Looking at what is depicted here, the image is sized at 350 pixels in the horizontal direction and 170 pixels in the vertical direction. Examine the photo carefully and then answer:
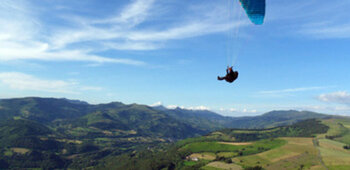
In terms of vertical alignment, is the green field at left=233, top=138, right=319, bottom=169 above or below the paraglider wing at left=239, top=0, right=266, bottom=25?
below

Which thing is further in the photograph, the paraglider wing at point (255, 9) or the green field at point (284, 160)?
the green field at point (284, 160)

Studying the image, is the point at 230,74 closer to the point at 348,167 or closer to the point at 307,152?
the point at 348,167

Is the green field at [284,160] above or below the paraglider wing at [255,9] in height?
below

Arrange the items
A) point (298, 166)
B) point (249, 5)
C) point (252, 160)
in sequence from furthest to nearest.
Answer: point (252, 160), point (298, 166), point (249, 5)

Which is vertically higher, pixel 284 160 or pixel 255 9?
pixel 255 9

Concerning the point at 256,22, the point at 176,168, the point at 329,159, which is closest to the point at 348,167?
the point at 329,159

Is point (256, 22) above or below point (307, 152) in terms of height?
above

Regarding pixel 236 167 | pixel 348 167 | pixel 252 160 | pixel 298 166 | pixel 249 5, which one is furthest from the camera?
pixel 252 160

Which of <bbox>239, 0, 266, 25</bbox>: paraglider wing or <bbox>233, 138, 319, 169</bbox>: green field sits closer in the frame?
<bbox>239, 0, 266, 25</bbox>: paraglider wing
